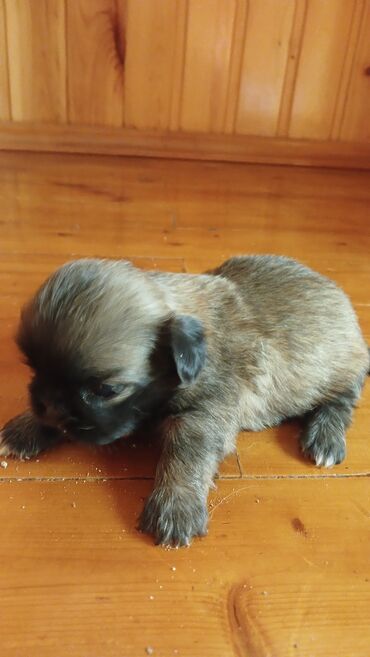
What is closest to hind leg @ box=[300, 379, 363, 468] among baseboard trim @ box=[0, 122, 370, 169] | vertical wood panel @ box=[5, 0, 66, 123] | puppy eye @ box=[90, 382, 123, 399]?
puppy eye @ box=[90, 382, 123, 399]

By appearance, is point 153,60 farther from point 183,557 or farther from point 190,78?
point 183,557

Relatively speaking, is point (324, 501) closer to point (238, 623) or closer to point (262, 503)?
point (262, 503)

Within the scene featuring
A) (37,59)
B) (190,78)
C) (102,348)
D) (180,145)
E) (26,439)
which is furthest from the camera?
(180,145)

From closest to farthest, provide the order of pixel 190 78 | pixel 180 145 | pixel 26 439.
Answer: pixel 26 439 < pixel 190 78 < pixel 180 145

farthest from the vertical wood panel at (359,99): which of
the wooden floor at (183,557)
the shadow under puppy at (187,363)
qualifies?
the shadow under puppy at (187,363)

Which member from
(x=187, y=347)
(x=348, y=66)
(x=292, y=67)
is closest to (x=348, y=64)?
(x=348, y=66)

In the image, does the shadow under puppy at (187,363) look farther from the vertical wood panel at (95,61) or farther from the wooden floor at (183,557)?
the vertical wood panel at (95,61)

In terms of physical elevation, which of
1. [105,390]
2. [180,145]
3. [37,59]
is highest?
[37,59]
